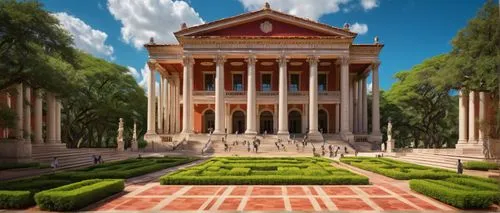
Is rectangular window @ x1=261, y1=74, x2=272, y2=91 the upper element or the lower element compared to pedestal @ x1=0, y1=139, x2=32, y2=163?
upper

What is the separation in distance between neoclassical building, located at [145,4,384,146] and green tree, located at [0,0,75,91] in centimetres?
2544

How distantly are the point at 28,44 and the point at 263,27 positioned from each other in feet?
97.8

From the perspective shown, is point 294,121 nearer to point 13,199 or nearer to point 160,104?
point 160,104

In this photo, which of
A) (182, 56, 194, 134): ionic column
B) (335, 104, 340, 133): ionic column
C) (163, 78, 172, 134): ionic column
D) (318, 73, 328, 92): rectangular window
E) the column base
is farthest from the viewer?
(163, 78, 172, 134): ionic column

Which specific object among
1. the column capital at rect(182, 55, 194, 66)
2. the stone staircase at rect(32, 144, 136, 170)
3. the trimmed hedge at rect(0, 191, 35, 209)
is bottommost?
the stone staircase at rect(32, 144, 136, 170)

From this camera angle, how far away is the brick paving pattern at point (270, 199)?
39.1 ft

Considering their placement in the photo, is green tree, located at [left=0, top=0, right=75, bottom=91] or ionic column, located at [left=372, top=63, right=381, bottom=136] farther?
ionic column, located at [left=372, top=63, right=381, bottom=136]

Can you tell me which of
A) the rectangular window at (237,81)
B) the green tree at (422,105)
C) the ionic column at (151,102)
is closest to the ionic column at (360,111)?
the green tree at (422,105)

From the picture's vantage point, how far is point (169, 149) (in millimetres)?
42188

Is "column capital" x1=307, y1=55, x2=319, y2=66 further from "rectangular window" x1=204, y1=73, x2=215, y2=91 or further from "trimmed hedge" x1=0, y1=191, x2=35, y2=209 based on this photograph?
"trimmed hedge" x1=0, y1=191, x2=35, y2=209

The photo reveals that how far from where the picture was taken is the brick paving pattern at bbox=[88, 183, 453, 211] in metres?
11.9

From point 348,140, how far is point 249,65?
1470cm

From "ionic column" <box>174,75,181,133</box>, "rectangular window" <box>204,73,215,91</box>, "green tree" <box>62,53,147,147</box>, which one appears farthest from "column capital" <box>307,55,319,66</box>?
"green tree" <box>62,53,147,147</box>

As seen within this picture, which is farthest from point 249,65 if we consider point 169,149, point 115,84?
point 115,84
